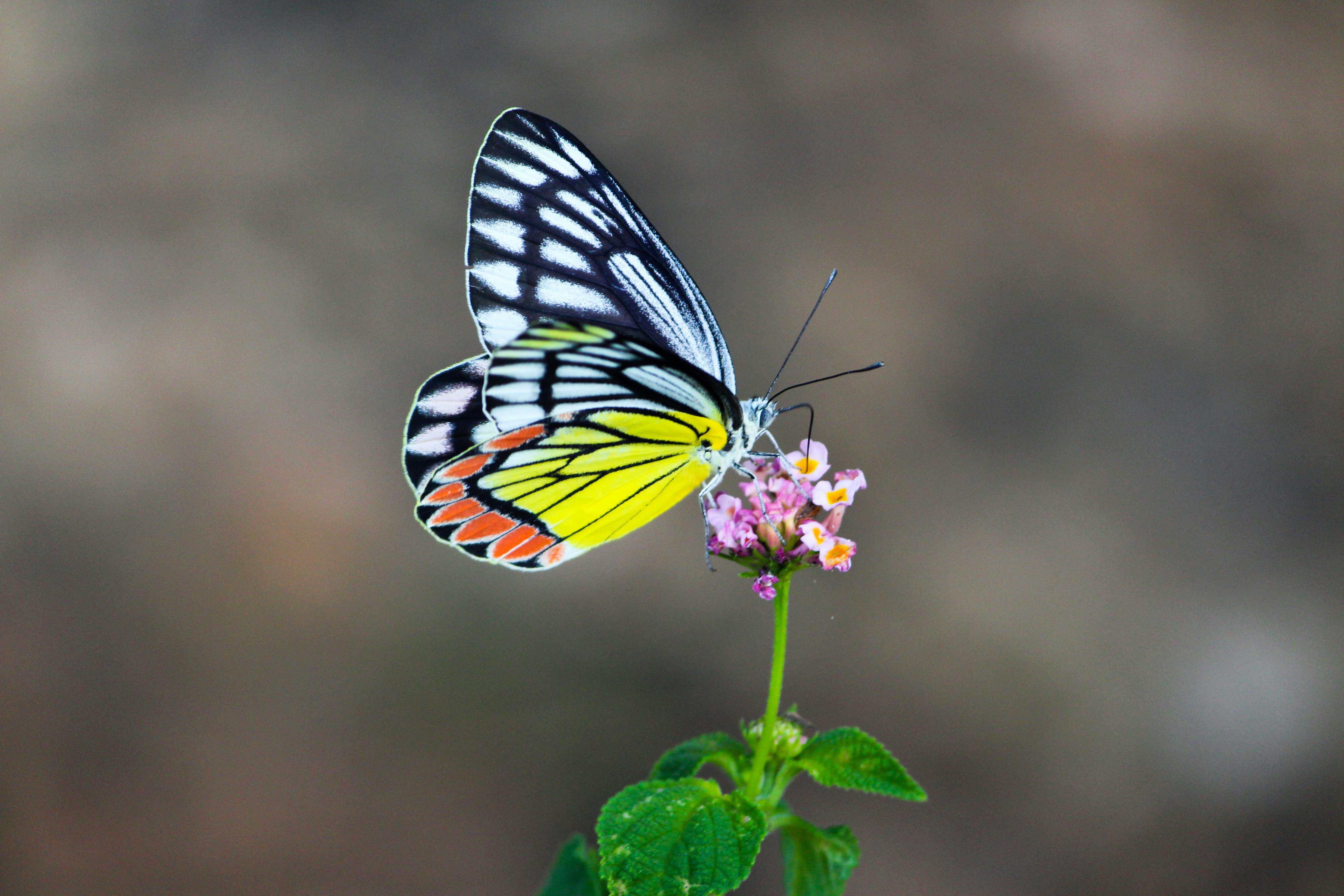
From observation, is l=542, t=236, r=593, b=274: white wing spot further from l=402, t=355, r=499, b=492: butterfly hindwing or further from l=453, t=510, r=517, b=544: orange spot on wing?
l=453, t=510, r=517, b=544: orange spot on wing

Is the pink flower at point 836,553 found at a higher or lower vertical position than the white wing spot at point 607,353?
lower

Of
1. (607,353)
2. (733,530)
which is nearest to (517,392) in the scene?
(607,353)

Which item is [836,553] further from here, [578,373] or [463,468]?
[463,468]

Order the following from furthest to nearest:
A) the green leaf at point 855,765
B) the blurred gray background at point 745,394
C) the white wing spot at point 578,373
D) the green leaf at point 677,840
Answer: the blurred gray background at point 745,394 < the white wing spot at point 578,373 < the green leaf at point 855,765 < the green leaf at point 677,840

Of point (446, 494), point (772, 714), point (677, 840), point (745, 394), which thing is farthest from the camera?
point (745, 394)

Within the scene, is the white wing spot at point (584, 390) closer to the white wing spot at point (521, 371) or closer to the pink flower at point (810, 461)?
the white wing spot at point (521, 371)

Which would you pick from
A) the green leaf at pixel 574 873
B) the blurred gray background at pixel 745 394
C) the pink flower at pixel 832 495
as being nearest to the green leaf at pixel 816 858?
the green leaf at pixel 574 873
